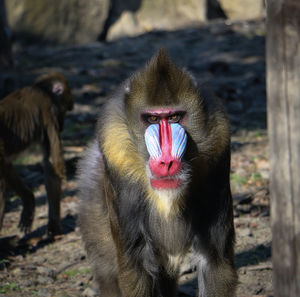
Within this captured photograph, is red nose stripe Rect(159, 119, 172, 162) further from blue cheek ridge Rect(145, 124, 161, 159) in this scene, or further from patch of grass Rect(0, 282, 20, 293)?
patch of grass Rect(0, 282, 20, 293)

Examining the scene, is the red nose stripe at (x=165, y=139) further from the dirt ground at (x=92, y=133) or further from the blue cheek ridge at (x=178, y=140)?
the dirt ground at (x=92, y=133)

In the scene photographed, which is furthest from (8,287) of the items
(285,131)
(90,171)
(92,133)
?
(92,133)

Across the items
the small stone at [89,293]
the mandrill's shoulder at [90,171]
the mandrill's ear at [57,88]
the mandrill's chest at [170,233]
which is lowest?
the small stone at [89,293]

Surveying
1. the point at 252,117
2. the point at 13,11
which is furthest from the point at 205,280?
the point at 13,11

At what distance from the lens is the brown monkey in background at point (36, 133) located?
5605 millimetres

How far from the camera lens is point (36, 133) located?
610 centimetres

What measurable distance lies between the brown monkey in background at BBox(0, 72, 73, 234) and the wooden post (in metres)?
3.68

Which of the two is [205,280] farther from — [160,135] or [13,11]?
[13,11]

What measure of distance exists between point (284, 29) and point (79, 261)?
3227mm

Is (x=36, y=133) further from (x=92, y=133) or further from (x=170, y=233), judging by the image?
(x=170, y=233)

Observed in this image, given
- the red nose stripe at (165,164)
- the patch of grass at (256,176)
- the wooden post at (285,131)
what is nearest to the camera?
the wooden post at (285,131)

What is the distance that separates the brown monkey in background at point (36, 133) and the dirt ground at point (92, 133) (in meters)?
0.26

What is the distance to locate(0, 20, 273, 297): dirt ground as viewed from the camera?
14.2 feet

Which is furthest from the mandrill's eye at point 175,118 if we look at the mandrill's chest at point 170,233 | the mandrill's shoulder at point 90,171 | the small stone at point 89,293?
the small stone at point 89,293
